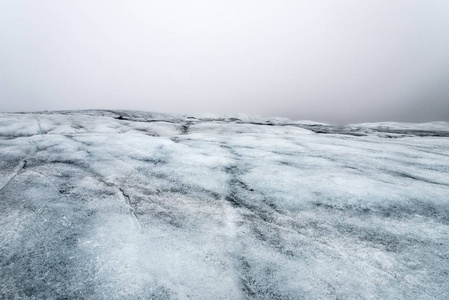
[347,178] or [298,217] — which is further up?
[347,178]

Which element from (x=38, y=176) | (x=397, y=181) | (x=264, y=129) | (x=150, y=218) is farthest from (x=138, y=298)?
(x=264, y=129)

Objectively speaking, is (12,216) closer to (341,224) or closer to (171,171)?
(171,171)

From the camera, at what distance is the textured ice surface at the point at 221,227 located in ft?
4.99

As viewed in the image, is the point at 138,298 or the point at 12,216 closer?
the point at 138,298

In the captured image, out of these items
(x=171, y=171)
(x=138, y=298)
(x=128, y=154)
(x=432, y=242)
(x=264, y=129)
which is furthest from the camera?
(x=264, y=129)

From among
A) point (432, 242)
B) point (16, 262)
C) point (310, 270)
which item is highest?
point (432, 242)

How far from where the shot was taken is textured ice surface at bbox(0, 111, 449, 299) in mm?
1522

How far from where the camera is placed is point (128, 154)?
13.1ft

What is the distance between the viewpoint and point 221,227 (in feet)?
6.93

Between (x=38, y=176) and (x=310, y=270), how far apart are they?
3.38 meters

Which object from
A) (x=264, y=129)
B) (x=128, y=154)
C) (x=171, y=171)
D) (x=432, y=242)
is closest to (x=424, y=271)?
(x=432, y=242)

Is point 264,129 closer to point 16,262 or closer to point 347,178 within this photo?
point 347,178

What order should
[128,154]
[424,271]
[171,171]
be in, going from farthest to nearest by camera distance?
1. [128,154]
2. [171,171]
3. [424,271]

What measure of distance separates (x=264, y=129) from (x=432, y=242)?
6.66m
